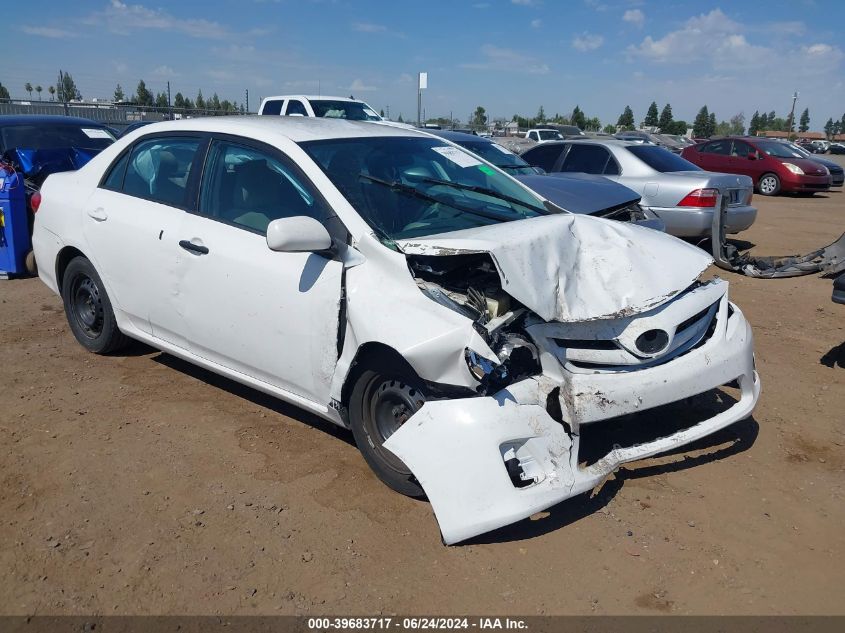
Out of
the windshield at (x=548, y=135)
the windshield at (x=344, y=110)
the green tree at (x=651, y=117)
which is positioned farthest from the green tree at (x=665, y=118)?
the windshield at (x=344, y=110)

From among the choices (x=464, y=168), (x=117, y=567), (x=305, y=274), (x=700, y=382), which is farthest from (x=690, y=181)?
(x=117, y=567)

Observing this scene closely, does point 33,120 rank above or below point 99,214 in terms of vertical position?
above

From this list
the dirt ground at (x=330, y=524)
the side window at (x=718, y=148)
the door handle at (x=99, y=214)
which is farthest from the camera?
the side window at (x=718, y=148)

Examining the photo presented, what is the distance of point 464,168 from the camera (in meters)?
4.50

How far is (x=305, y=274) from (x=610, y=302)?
4.88ft

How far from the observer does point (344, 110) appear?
1423cm

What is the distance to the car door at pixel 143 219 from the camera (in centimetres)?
429

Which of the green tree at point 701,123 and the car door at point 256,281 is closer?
the car door at point 256,281

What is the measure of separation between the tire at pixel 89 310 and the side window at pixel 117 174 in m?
0.56

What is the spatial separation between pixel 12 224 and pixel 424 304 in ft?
20.6

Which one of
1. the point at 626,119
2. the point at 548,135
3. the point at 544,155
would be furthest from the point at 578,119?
the point at 544,155

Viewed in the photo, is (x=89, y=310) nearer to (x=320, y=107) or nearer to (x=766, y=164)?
(x=320, y=107)

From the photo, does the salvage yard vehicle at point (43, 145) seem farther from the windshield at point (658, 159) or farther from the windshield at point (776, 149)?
the windshield at point (776, 149)

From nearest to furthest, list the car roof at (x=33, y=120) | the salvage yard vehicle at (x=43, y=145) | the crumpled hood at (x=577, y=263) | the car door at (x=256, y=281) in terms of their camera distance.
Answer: the crumpled hood at (x=577, y=263) → the car door at (x=256, y=281) → the salvage yard vehicle at (x=43, y=145) → the car roof at (x=33, y=120)
